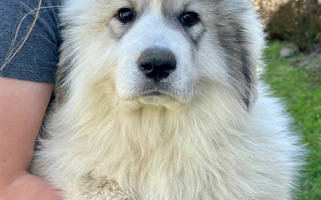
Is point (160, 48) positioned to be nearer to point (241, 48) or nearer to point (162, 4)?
point (162, 4)

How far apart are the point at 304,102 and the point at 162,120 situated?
519cm

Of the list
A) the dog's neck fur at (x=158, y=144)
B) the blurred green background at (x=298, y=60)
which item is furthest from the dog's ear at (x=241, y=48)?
the blurred green background at (x=298, y=60)

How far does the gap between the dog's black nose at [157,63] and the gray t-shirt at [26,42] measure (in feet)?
1.73

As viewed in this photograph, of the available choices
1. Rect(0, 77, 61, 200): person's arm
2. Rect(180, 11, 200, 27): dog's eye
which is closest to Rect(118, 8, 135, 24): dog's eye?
Rect(180, 11, 200, 27): dog's eye

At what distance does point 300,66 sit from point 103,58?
7268 millimetres

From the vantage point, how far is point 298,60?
9797 millimetres

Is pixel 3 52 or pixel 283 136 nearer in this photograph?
pixel 3 52

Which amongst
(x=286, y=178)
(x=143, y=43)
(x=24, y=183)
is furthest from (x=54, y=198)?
(x=286, y=178)

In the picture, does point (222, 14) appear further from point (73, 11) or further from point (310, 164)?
point (310, 164)

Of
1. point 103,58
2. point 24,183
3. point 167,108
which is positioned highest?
point 103,58

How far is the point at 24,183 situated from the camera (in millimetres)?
2676

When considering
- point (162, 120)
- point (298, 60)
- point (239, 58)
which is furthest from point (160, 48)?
point (298, 60)

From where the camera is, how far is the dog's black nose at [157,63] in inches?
94.6

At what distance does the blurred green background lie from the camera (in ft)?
22.9
